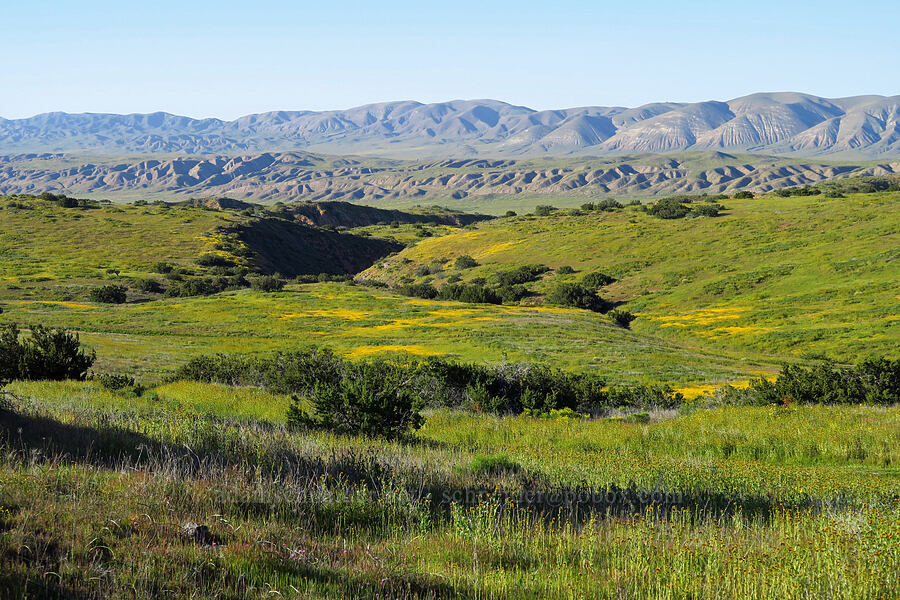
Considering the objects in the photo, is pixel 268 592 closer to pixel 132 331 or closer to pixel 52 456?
pixel 52 456

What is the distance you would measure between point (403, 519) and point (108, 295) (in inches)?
2079

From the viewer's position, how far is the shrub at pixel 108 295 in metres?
51.0

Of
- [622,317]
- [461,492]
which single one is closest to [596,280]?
[622,317]

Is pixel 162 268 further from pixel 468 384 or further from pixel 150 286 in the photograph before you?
pixel 468 384

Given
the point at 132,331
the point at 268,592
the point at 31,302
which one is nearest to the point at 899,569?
the point at 268,592

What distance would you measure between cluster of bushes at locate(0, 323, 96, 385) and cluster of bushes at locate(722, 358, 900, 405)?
64.4 feet

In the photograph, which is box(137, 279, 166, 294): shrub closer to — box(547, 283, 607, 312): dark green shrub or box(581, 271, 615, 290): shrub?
box(547, 283, 607, 312): dark green shrub

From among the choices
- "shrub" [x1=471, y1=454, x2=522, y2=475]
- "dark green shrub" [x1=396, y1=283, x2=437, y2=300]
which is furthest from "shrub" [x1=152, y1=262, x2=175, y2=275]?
"shrub" [x1=471, y1=454, x2=522, y2=475]

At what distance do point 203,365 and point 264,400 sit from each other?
7093 millimetres

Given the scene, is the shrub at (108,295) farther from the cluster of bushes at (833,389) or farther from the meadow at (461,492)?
the cluster of bushes at (833,389)

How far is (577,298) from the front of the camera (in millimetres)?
49406

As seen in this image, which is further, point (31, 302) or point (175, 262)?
point (175, 262)

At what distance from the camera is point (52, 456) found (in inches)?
274

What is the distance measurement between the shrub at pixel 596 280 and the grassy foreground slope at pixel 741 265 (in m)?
0.85
